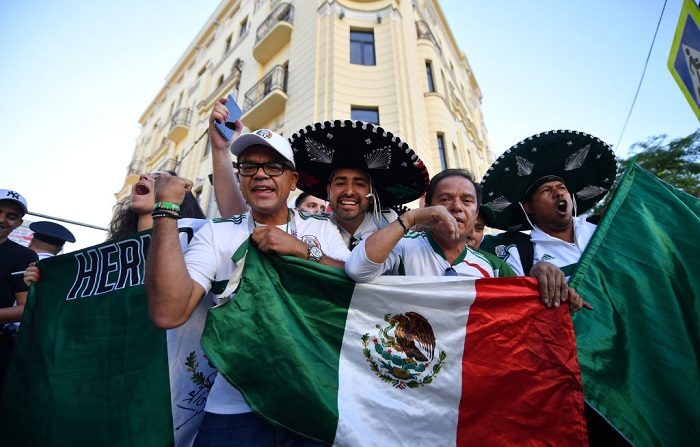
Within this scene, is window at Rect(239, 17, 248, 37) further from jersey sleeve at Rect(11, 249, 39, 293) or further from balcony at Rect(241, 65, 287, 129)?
jersey sleeve at Rect(11, 249, 39, 293)

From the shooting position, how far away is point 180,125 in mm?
16938

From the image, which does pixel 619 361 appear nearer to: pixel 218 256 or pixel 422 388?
pixel 422 388

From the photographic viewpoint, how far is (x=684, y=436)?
1.35 m

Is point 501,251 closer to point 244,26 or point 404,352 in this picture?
point 404,352

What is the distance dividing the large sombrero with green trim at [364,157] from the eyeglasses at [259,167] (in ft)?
1.38

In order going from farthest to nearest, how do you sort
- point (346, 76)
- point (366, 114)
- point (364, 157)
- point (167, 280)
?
1. point (346, 76)
2. point (366, 114)
3. point (364, 157)
4. point (167, 280)

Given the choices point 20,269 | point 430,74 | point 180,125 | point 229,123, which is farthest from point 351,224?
point 180,125

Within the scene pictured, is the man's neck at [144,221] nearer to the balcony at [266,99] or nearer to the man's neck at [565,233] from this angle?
the man's neck at [565,233]

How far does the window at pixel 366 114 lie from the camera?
9.52 m

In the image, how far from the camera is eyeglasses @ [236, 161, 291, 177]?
182 centimetres

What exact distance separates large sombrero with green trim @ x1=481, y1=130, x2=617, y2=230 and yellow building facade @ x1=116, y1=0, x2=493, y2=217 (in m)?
6.30

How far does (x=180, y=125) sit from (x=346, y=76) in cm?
1124

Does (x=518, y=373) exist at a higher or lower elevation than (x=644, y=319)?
lower

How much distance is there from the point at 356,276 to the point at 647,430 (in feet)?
4.55
